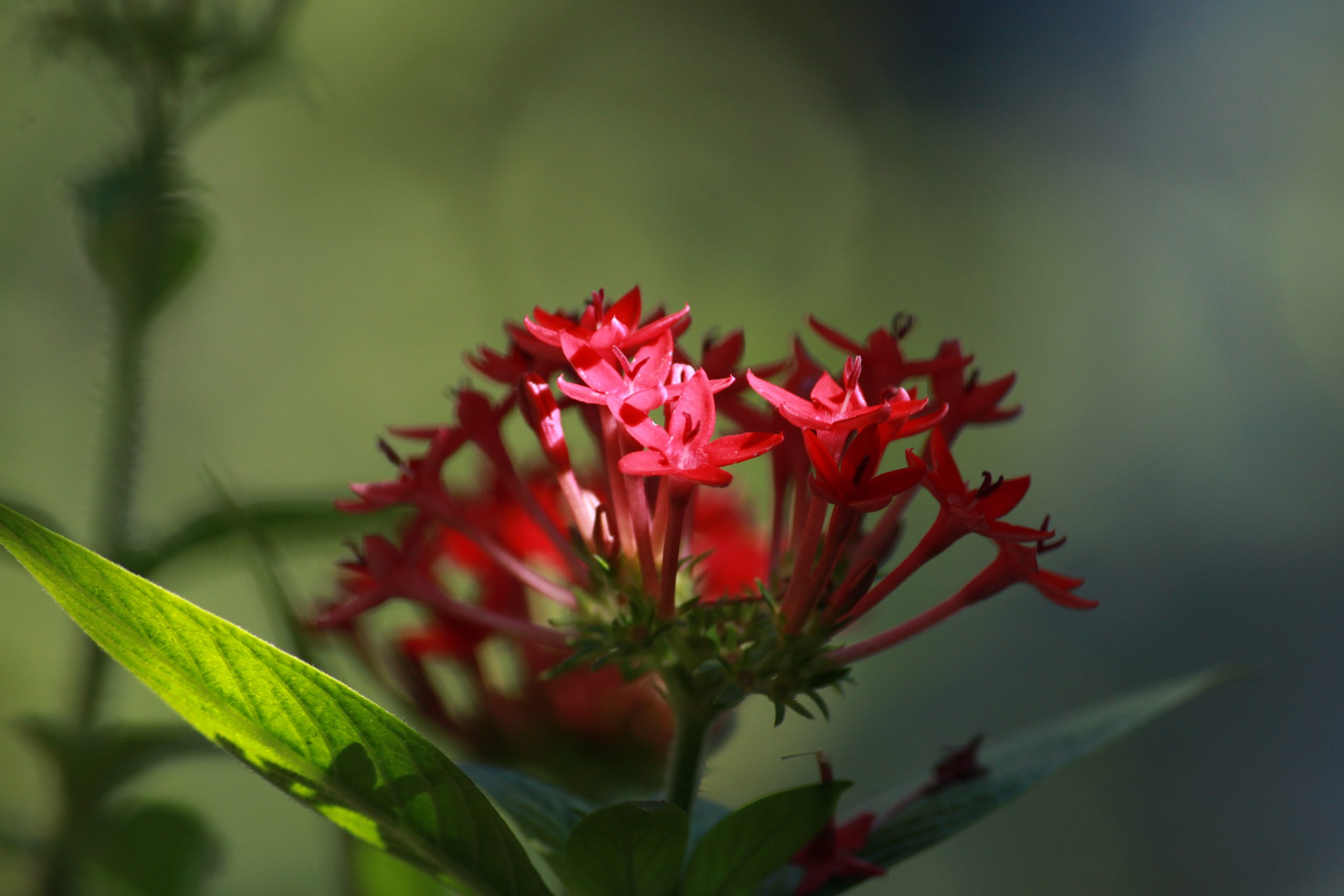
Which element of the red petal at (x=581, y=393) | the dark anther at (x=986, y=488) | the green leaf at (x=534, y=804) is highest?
the red petal at (x=581, y=393)

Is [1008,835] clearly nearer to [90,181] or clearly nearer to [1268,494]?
[1268,494]

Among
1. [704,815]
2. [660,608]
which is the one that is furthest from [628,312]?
[704,815]

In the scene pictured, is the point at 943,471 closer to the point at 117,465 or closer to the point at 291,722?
the point at 291,722

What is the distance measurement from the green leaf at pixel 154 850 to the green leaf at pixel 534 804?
0.23 meters

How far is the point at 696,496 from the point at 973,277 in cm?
244

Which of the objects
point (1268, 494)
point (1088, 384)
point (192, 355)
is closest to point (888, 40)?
point (1088, 384)

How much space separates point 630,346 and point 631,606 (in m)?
0.10

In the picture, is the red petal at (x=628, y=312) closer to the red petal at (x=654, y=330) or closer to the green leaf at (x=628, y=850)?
the red petal at (x=654, y=330)

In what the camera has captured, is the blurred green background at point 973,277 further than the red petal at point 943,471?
Yes

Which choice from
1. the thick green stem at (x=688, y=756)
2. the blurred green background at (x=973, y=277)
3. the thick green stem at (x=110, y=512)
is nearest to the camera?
the thick green stem at (x=688, y=756)

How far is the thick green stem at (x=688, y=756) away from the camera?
0.39 m

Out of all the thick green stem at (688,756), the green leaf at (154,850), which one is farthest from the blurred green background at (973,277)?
the thick green stem at (688,756)

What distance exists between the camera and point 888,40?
2699mm

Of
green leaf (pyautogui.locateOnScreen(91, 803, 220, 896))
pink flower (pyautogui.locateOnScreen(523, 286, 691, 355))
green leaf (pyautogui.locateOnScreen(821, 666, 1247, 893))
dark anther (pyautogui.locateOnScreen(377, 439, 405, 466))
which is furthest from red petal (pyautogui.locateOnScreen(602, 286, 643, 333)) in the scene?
green leaf (pyautogui.locateOnScreen(91, 803, 220, 896))
